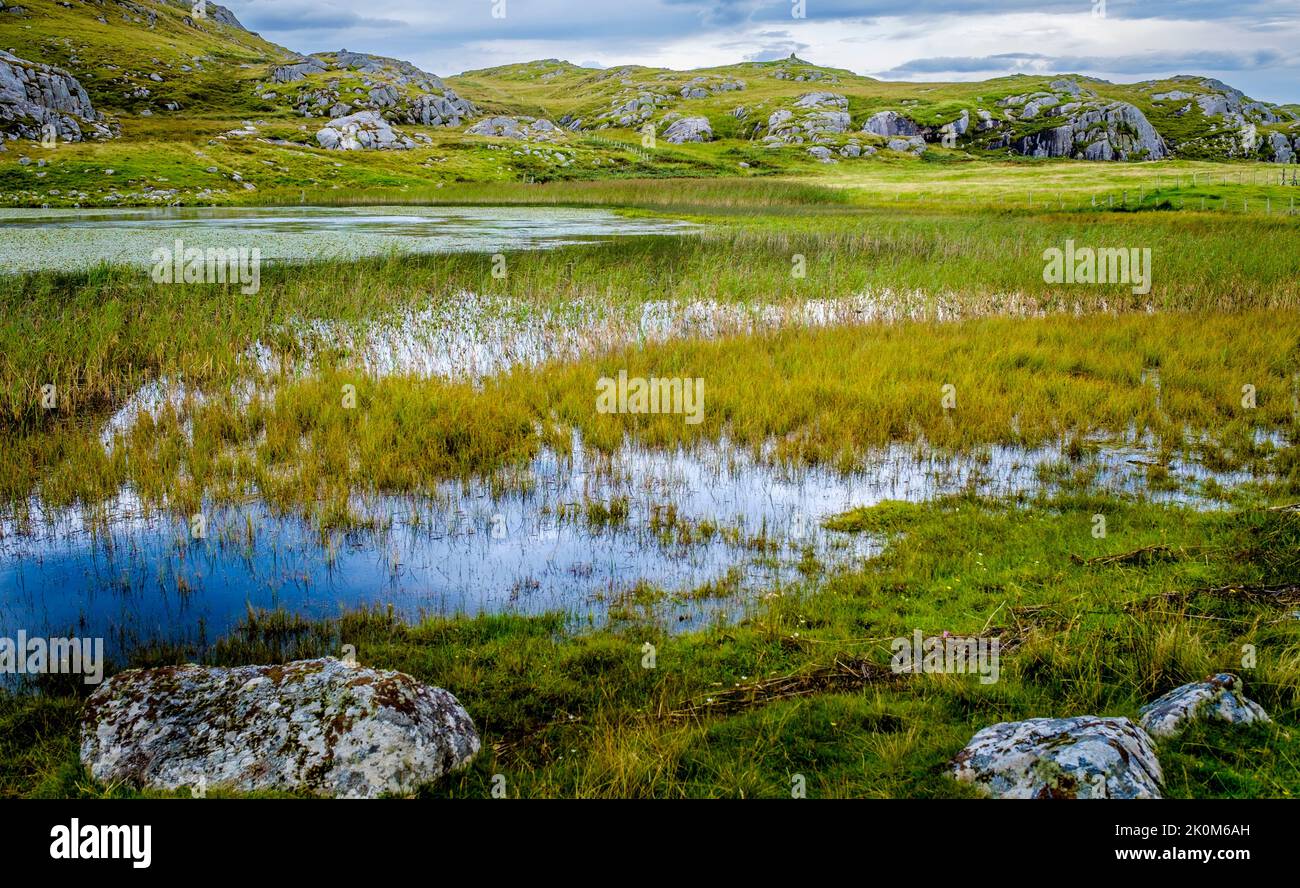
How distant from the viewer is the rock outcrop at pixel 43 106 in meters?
89.2

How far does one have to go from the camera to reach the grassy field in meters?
5.46

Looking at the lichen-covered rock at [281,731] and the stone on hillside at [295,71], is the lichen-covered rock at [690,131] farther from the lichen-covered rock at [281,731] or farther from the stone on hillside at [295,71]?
the lichen-covered rock at [281,731]

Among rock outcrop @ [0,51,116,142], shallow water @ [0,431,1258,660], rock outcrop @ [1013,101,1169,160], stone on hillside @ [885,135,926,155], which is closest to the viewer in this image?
shallow water @ [0,431,1258,660]

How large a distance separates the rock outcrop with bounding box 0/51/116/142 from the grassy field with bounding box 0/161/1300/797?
88297 millimetres

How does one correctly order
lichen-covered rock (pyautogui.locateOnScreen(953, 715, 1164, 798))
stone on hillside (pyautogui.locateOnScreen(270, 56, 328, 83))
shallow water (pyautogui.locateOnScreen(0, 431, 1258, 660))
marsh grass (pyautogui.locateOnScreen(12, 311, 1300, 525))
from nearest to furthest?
1. lichen-covered rock (pyautogui.locateOnScreen(953, 715, 1164, 798))
2. shallow water (pyautogui.locateOnScreen(0, 431, 1258, 660))
3. marsh grass (pyautogui.locateOnScreen(12, 311, 1300, 525))
4. stone on hillside (pyautogui.locateOnScreen(270, 56, 328, 83))

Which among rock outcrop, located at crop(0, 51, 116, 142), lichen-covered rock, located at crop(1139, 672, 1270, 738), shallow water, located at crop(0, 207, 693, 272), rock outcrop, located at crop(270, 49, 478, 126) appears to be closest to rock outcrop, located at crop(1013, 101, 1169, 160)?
rock outcrop, located at crop(270, 49, 478, 126)

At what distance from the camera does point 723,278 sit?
27438mm

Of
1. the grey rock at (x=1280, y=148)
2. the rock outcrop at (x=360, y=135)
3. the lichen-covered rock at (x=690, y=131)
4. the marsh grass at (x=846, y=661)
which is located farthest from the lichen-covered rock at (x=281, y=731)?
the grey rock at (x=1280, y=148)

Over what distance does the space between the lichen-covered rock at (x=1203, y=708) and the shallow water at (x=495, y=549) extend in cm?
371

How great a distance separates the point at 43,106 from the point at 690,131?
11158 centimetres

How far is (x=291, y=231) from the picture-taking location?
42.3 meters

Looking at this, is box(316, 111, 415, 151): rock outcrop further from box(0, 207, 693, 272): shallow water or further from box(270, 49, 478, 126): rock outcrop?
box(0, 207, 693, 272): shallow water

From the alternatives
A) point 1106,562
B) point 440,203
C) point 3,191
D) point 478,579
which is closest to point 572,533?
point 478,579

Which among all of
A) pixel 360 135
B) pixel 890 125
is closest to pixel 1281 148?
pixel 890 125
